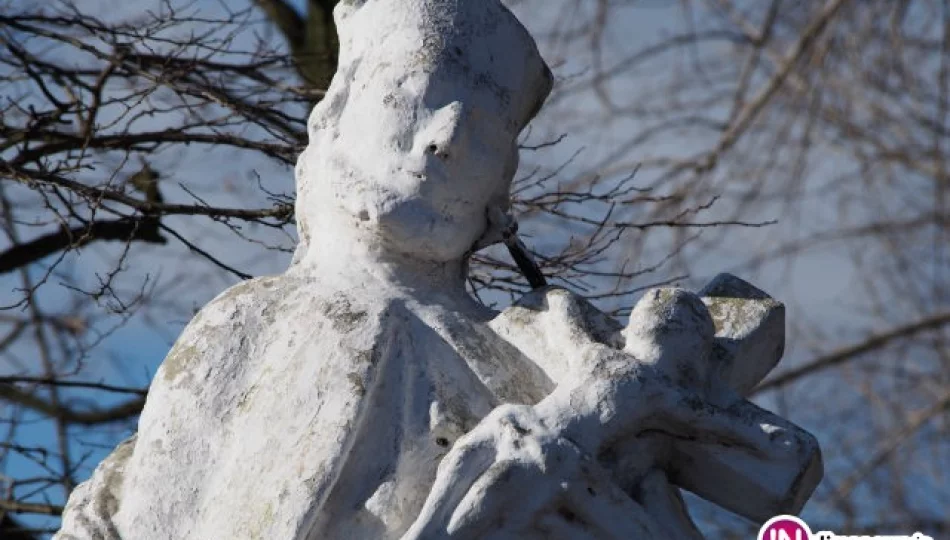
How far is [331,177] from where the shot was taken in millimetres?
4559

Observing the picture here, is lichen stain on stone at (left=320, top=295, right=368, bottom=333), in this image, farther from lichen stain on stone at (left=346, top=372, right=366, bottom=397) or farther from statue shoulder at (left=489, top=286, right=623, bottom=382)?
statue shoulder at (left=489, top=286, right=623, bottom=382)

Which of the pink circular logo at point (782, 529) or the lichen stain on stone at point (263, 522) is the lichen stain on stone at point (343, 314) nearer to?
the lichen stain on stone at point (263, 522)

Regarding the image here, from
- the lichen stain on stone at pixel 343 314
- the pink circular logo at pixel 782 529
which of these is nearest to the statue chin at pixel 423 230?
the lichen stain on stone at pixel 343 314

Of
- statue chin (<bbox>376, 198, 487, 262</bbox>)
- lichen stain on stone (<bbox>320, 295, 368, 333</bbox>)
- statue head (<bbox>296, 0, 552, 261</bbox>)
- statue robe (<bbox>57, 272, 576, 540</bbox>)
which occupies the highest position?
statue head (<bbox>296, 0, 552, 261</bbox>)

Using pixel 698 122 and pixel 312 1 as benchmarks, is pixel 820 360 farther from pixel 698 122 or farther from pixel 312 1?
pixel 312 1

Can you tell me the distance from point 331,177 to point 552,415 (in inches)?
29.9

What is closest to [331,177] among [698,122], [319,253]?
[319,253]

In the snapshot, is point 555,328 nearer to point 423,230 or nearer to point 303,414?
point 423,230

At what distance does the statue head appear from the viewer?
14.6ft

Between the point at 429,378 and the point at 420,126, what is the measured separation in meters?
0.54

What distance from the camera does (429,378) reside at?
4.31 metres

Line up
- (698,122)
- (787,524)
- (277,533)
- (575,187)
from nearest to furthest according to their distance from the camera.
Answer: (277,533) < (787,524) < (575,187) < (698,122)

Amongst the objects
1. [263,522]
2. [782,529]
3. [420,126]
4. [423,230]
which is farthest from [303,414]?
[782,529]

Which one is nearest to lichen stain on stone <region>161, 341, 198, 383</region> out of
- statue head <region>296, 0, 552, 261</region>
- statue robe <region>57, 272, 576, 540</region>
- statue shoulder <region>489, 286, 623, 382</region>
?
statue robe <region>57, 272, 576, 540</region>
